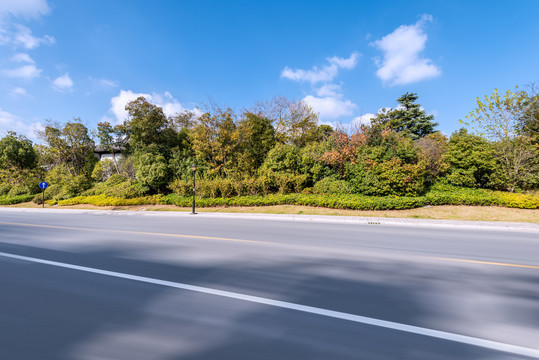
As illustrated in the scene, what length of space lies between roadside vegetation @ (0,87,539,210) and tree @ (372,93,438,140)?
12057 mm

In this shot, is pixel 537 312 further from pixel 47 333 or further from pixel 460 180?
pixel 460 180

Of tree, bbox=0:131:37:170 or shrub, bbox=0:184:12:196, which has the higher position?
tree, bbox=0:131:37:170

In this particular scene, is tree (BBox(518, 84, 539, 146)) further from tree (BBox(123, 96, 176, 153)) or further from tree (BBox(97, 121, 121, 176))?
tree (BBox(97, 121, 121, 176))

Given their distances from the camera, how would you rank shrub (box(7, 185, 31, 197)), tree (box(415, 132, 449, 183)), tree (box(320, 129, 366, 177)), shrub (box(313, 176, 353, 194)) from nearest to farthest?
shrub (box(313, 176, 353, 194)), tree (box(415, 132, 449, 183)), tree (box(320, 129, 366, 177)), shrub (box(7, 185, 31, 197))

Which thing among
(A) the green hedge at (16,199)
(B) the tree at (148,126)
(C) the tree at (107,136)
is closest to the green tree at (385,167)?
(B) the tree at (148,126)

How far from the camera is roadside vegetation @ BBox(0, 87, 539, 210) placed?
14.5 m

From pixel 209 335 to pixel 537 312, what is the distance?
3614 millimetres

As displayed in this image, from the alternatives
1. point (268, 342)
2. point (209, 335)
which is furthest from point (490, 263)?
point (209, 335)

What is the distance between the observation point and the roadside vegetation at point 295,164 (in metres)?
14.5

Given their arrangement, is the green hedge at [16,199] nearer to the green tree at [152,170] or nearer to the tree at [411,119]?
the green tree at [152,170]

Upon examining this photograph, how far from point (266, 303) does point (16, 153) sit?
3692cm

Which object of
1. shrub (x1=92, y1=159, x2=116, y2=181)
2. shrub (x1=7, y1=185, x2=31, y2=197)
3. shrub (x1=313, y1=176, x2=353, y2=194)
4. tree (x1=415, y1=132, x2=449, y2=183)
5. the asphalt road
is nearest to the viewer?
the asphalt road

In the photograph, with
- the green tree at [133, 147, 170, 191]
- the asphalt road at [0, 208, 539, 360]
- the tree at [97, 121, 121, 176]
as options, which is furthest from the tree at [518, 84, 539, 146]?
the tree at [97, 121, 121, 176]

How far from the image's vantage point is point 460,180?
593 inches
